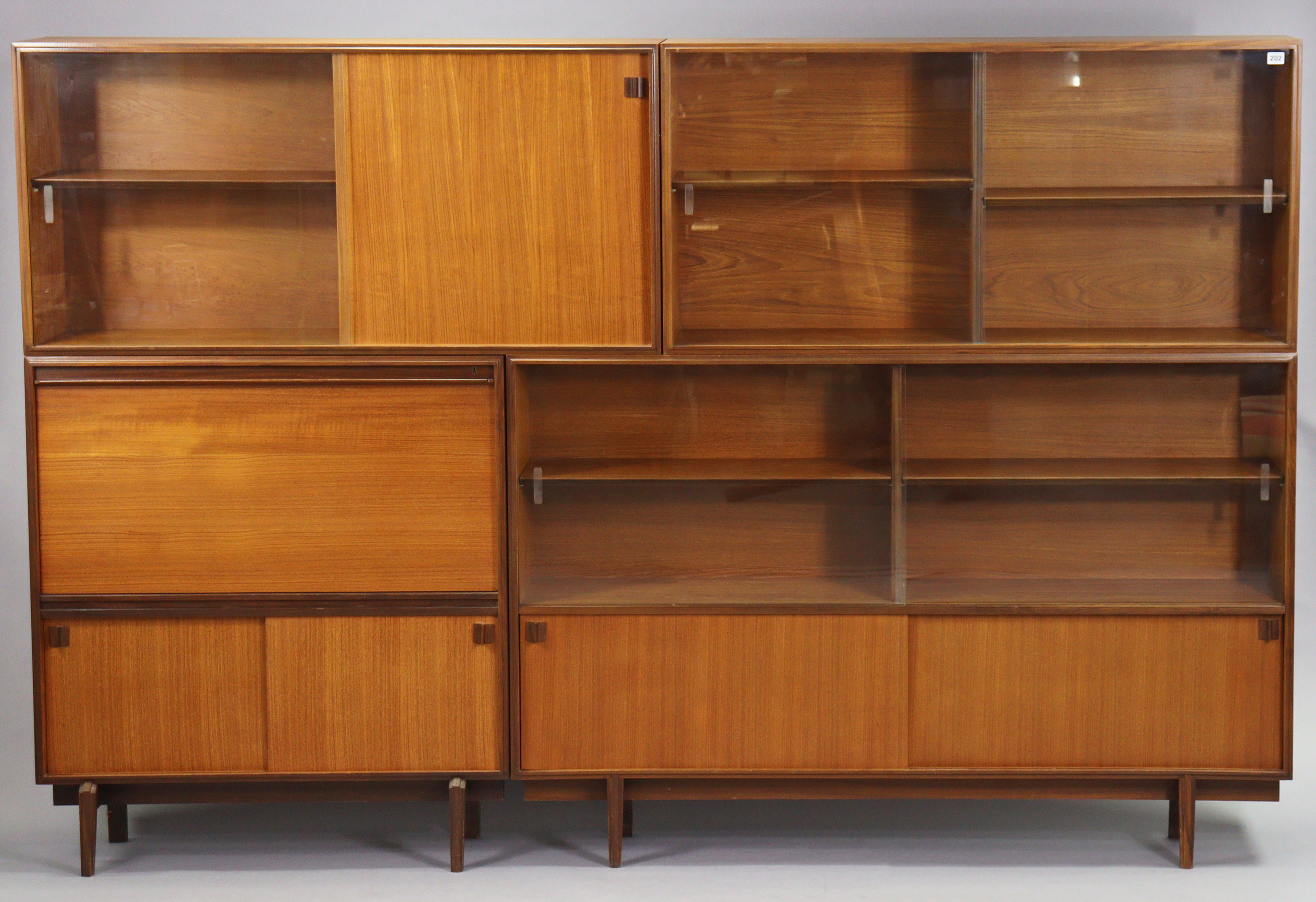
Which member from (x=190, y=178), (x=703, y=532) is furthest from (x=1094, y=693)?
(x=190, y=178)

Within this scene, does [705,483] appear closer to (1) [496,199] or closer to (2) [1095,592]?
(1) [496,199]

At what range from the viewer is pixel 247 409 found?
3395 mm

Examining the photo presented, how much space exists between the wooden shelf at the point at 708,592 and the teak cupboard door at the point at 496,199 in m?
0.60

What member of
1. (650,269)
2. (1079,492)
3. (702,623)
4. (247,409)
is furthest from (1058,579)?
(247,409)

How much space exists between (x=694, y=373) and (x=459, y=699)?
3.16 ft

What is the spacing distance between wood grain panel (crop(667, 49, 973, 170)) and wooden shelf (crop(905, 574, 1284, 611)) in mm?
984

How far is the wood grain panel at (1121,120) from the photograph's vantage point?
3.38 m

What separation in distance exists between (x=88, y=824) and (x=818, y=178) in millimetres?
2261

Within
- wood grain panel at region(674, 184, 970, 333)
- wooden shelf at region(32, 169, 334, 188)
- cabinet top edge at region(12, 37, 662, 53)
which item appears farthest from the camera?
wood grain panel at region(674, 184, 970, 333)

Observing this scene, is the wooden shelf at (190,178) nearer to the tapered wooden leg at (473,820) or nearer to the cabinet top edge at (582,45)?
the cabinet top edge at (582,45)

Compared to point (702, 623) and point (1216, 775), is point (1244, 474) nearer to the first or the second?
point (1216, 775)

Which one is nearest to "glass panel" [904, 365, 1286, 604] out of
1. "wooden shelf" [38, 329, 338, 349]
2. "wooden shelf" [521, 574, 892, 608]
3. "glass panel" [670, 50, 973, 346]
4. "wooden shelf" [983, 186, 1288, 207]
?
"wooden shelf" [521, 574, 892, 608]

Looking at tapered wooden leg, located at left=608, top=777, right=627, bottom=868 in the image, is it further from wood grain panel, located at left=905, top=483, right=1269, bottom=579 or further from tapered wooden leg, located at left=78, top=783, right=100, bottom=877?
tapered wooden leg, located at left=78, top=783, right=100, bottom=877

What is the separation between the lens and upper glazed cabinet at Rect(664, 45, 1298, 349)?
3.38 m
